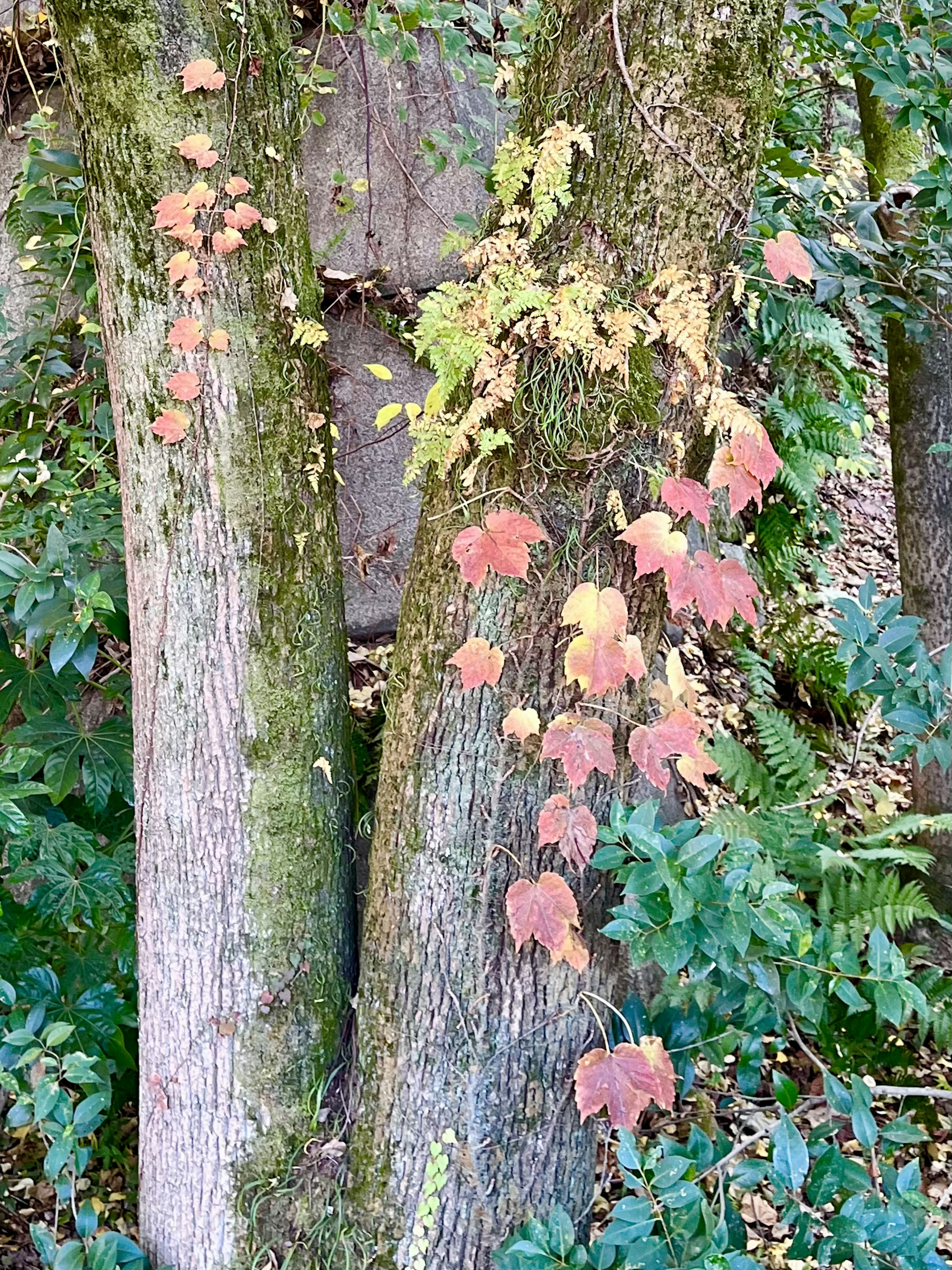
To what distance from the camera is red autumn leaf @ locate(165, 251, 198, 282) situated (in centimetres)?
179

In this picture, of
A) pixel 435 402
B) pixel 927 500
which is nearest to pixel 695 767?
pixel 435 402

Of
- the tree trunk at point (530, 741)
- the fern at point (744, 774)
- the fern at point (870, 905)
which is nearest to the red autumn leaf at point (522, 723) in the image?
the tree trunk at point (530, 741)

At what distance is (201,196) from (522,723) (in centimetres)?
117

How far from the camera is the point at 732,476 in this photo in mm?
1621

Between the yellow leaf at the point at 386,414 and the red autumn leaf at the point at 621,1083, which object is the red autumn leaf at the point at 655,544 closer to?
the red autumn leaf at the point at 621,1083

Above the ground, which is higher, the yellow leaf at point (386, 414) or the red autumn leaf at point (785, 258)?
the red autumn leaf at point (785, 258)

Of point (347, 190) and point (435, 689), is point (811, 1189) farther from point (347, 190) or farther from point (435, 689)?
point (347, 190)

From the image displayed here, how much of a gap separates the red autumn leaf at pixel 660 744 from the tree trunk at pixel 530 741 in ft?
0.19

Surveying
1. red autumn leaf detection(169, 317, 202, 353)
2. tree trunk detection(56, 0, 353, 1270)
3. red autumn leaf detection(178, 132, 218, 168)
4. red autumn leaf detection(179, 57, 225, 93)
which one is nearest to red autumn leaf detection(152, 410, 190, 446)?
tree trunk detection(56, 0, 353, 1270)

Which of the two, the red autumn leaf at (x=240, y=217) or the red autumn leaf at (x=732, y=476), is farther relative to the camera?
the red autumn leaf at (x=240, y=217)

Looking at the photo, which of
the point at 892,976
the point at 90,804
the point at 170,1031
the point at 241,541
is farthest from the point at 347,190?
the point at 892,976

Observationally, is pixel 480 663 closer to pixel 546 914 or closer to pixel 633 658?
pixel 633 658

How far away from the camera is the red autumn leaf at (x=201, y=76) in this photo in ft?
5.79

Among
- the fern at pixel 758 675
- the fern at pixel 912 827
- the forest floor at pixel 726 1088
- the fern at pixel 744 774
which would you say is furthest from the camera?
the fern at pixel 758 675
